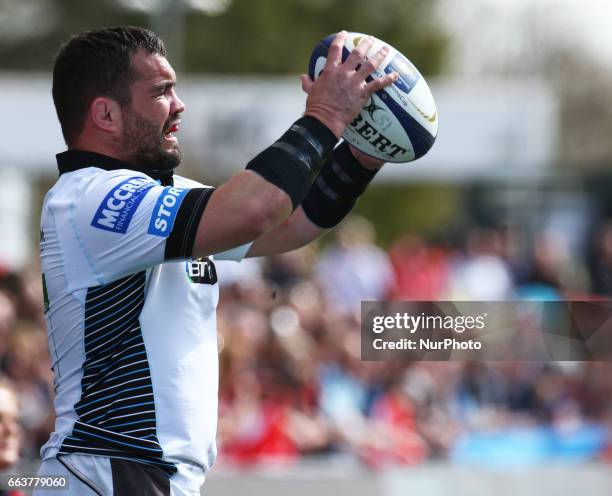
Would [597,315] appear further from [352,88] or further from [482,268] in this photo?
[352,88]

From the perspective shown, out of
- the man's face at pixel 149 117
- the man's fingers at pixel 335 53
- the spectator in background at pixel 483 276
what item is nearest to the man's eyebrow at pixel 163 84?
the man's face at pixel 149 117

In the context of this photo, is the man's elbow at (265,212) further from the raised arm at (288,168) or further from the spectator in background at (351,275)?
the spectator in background at (351,275)

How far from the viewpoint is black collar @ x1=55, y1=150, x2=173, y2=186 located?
3.51 m

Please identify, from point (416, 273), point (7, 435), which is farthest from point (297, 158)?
point (416, 273)

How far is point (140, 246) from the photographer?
3.23 metres

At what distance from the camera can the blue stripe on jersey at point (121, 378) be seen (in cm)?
338

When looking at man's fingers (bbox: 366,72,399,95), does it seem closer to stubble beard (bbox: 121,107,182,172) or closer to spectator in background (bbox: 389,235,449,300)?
stubble beard (bbox: 121,107,182,172)

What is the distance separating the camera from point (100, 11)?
122 feet

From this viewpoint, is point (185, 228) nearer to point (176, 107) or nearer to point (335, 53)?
point (176, 107)

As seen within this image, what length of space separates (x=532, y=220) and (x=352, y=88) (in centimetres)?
1915

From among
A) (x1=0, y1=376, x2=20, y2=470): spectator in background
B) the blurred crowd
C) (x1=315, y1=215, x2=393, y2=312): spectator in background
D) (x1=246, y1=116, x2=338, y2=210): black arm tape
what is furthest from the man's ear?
(x1=315, y1=215, x2=393, y2=312): spectator in background

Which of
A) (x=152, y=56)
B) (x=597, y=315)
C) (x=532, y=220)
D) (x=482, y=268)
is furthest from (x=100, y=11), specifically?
(x=152, y=56)

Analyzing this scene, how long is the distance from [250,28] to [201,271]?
3129 centimetres

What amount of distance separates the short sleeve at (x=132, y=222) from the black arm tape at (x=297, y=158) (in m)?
0.19
